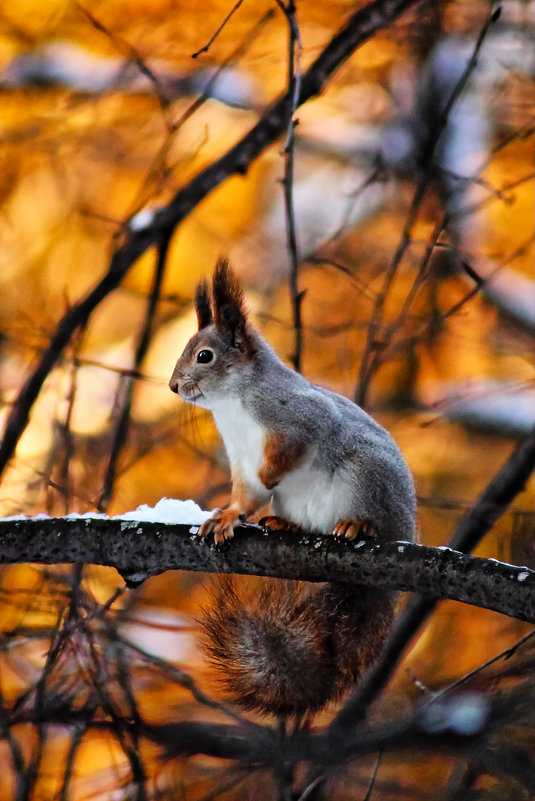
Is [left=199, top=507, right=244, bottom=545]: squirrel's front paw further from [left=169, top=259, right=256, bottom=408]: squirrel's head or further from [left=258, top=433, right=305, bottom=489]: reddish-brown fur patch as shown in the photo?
[left=169, top=259, right=256, bottom=408]: squirrel's head

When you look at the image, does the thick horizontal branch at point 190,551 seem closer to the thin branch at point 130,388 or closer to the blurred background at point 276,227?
the thin branch at point 130,388

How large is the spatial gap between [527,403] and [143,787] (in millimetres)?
2783

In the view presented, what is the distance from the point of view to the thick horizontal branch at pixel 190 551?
1742mm

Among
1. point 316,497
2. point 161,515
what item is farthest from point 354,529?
point 161,515

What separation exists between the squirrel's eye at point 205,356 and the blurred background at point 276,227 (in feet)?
3.59

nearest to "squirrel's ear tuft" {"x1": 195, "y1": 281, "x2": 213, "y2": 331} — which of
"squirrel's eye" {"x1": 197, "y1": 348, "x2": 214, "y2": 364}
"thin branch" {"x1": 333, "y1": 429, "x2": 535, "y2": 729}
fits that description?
"squirrel's eye" {"x1": 197, "y1": 348, "x2": 214, "y2": 364}

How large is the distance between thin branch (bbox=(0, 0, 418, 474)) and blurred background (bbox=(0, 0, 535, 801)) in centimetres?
73

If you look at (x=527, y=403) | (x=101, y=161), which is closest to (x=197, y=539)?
(x=527, y=403)

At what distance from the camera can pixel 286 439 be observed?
2123 mm

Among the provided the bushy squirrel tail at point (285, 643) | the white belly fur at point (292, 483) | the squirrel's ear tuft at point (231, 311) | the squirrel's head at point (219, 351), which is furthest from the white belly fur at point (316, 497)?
the squirrel's ear tuft at point (231, 311)

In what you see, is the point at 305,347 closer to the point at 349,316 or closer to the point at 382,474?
the point at 349,316

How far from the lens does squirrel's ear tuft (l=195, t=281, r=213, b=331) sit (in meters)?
2.33

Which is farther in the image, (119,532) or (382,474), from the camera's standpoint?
(382,474)

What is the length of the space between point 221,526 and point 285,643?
1.03ft
